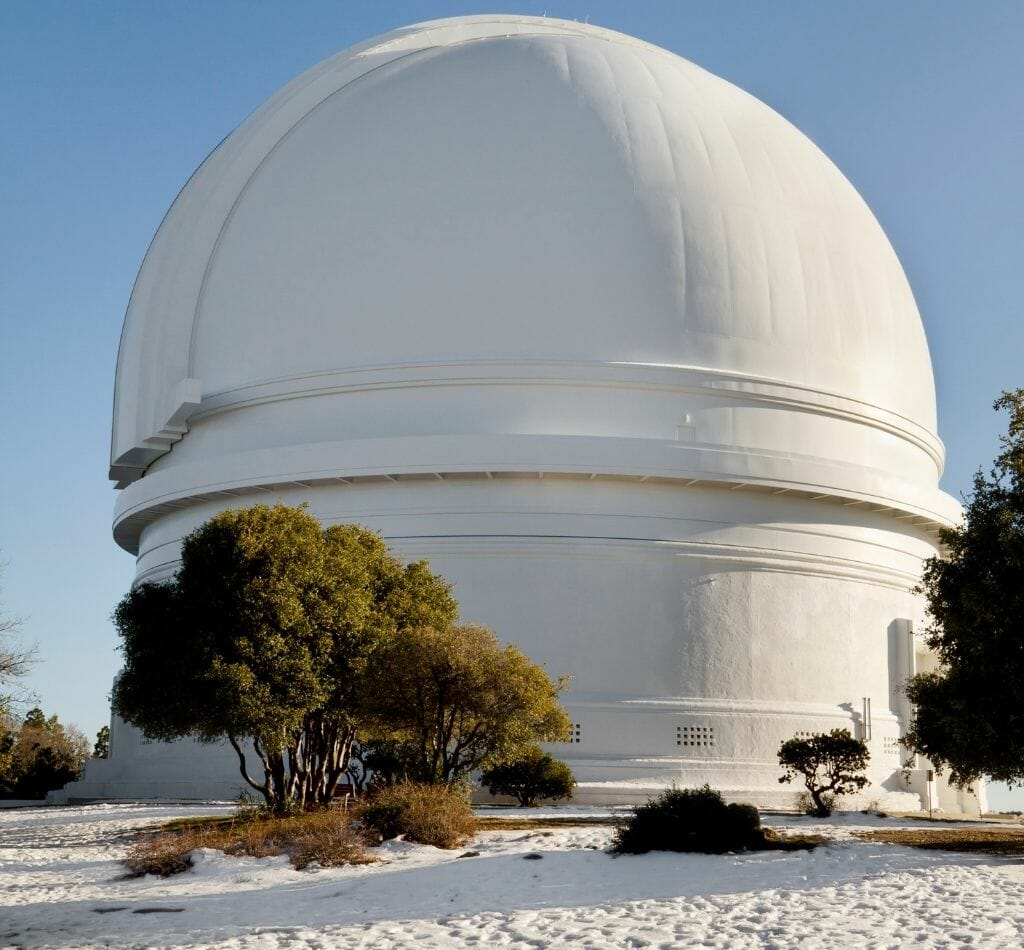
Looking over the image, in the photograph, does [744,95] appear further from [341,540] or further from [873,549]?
[341,540]

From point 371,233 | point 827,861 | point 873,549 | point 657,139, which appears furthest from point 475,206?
point 827,861

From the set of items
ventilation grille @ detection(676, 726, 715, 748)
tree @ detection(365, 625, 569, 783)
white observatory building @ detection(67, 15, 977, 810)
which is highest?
white observatory building @ detection(67, 15, 977, 810)

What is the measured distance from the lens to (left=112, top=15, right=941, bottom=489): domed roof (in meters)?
30.1

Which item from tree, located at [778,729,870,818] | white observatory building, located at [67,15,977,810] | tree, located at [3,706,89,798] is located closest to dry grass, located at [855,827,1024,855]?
tree, located at [778,729,870,818]

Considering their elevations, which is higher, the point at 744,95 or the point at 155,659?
the point at 744,95

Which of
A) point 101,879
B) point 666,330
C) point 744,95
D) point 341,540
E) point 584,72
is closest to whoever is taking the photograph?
point 101,879

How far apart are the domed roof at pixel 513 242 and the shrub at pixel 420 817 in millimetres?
13425

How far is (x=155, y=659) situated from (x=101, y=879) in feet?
17.9

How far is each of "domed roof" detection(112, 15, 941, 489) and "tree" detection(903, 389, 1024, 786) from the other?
1231 centimetres

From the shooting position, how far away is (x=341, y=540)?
22234mm

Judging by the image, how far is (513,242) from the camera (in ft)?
98.8

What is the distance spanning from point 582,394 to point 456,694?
11.2 meters

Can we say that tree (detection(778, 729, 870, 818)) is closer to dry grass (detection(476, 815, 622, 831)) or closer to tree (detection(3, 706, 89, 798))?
dry grass (detection(476, 815, 622, 831))

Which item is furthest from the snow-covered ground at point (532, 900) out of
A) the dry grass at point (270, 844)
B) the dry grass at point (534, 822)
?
the dry grass at point (534, 822)
